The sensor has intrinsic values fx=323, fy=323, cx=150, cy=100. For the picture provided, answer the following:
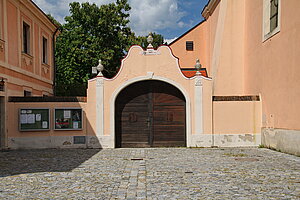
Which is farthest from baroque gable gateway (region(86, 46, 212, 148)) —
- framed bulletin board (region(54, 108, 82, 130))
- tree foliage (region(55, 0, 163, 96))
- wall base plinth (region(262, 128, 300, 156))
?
tree foliage (region(55, 0, 163, 96))

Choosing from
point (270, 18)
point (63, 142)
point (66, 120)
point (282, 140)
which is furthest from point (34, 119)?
point (270, 18)

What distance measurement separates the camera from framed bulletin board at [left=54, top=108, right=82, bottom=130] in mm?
12539

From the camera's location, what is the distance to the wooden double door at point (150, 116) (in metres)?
13.0

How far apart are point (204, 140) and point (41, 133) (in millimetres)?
6336

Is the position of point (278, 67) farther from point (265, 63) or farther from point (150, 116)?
point (150, 116)

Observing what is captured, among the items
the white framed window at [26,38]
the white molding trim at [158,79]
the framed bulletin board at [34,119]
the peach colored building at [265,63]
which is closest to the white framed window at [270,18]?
the peach colored building at [265,63]

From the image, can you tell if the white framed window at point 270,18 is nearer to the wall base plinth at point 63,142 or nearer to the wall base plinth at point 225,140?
the wall base plinth at point 225,140

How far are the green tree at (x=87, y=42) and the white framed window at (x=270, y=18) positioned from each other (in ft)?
54.4

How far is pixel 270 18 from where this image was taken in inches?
496

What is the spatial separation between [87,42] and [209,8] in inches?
468

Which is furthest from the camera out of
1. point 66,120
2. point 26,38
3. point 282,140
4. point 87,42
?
point 87,42

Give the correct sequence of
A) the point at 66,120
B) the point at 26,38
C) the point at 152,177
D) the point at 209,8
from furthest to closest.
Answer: the point at 209,8
the point at 26,38
the point at 66,120
the point at 152,177

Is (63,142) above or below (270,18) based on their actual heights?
below

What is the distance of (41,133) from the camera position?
12508mm
